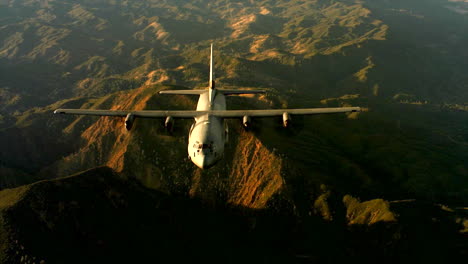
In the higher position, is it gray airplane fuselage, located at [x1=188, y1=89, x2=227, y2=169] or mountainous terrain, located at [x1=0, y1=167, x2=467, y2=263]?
gray airplane fuselage, located at [x1=188, y1=89, x2=227, y2=169]

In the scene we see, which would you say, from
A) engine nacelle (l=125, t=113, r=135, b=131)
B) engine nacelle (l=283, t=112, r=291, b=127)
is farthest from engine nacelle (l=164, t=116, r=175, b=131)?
engine nacelle (l=283, t=112, r=291, b=127)

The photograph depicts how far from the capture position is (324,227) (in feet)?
268

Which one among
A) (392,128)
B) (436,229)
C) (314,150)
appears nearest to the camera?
(436,229)

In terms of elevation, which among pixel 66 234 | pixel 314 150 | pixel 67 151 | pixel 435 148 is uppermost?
pixel 66 234

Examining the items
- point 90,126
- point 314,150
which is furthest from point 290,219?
point 90,126

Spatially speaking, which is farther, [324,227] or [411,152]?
[411,152]

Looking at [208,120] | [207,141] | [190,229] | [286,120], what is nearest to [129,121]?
[208,120]

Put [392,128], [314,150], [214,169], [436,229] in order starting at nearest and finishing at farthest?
[436,229] < [214,169] < [314,150] < [392,128]

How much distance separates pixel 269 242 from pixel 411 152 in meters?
86.0

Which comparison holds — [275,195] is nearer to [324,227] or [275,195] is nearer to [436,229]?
[324,227]

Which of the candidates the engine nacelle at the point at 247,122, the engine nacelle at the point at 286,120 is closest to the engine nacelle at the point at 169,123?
the engine nacelle at the point at 247,122

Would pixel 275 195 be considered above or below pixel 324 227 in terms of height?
above

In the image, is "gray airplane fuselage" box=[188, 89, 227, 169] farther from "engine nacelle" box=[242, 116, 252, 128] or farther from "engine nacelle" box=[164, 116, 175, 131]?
"engine nacelle" box=[164, 116, 175, 131]

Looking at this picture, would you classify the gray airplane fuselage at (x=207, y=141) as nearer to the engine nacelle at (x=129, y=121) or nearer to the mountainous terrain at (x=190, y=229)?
the engine nacelle at (x=129, y=121)
